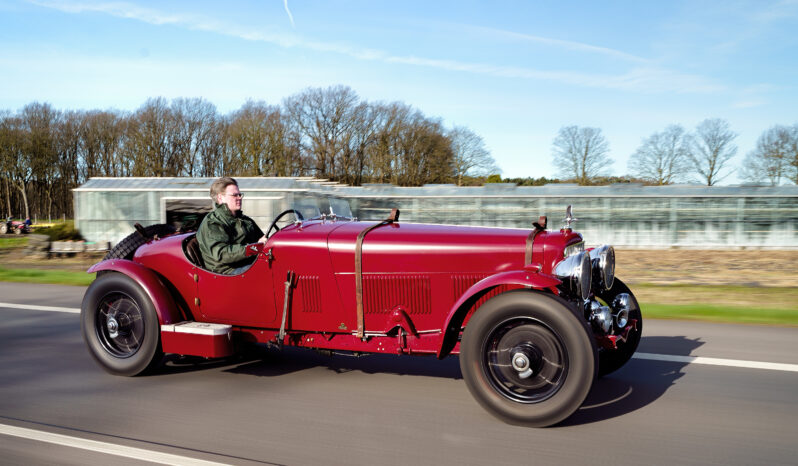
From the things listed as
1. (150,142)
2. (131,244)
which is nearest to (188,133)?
(150,142)

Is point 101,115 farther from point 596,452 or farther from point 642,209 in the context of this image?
point 596,452

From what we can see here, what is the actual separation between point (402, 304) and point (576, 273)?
1.12 meters

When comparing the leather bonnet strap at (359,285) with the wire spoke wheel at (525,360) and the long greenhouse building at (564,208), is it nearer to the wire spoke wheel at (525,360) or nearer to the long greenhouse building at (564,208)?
the wire spoke wheel at (525,360)

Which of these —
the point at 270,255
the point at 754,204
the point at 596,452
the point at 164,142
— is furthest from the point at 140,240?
the point at 164,142

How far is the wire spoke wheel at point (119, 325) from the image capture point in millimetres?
4539

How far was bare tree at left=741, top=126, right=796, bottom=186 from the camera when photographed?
31452mm

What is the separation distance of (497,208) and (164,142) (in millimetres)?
33645

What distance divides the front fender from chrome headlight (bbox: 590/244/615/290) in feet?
9.97

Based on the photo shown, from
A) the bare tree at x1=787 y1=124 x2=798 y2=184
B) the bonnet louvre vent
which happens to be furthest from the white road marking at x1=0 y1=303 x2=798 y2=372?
the bare tree at x1=787 y1=124 x2=798 y2=184

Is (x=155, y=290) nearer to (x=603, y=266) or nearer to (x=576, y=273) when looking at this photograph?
(x=576, y=273)

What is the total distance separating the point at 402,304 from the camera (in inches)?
151

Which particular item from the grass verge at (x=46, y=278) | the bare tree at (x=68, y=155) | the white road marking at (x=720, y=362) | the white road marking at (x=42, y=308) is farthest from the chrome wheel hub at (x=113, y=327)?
the bare tree at (x=68, y=155)

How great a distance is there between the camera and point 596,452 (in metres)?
2.89

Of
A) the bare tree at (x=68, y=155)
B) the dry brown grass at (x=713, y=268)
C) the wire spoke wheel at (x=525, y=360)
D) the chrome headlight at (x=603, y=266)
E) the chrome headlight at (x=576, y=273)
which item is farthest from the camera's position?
the bare tree at (x=68, y=155)
